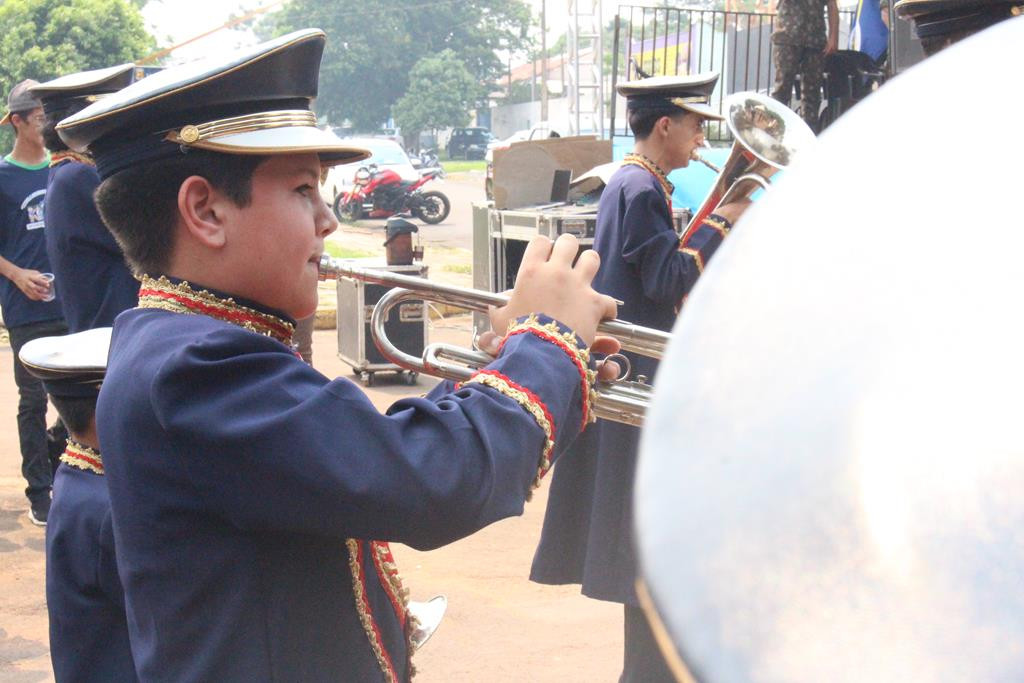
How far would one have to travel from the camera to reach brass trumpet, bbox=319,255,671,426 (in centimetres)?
204

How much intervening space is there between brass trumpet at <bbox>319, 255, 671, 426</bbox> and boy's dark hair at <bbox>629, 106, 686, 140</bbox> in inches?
66.2

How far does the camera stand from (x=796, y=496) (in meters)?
0.62

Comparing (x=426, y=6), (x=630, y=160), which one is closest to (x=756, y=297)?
(x=630, y=160)

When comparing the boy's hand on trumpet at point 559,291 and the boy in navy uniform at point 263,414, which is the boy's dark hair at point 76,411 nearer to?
the boy in navy uniform at point 263,414

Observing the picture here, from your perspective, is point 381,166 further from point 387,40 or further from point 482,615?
point 387,40

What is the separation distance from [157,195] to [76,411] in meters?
1.03

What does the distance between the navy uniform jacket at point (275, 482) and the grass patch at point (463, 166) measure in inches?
1577

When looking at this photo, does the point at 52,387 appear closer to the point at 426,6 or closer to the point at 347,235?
the point at 347,235

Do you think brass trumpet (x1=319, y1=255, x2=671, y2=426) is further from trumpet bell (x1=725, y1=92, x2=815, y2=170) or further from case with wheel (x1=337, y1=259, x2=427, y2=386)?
case with wheel (x1=337, y1=259, x2=427, y2=386)

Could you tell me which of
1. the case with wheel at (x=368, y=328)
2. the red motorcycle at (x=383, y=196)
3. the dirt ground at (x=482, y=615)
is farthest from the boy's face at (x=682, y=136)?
the red motorcycle at (x=383, y=196)

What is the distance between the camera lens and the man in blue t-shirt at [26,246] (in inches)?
190

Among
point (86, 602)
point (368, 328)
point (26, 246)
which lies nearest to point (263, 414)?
point (86, 602)

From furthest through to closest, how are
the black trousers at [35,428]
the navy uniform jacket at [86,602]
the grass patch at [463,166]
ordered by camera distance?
the grass patch at [463,166], the black trousers at [35,428], the navy uniform jacket at [86,602]

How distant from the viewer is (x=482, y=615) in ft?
13.7
